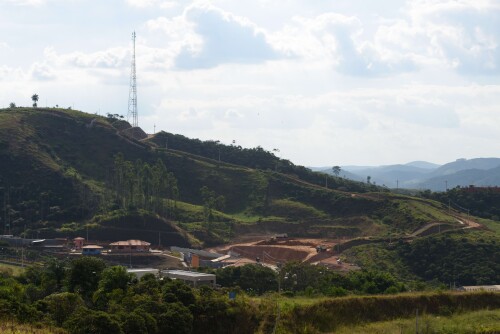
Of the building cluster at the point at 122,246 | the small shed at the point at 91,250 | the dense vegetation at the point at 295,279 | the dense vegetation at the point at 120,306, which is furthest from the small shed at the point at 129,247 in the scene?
the dense vegetation at the point at 120,306

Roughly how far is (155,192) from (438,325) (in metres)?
52.8

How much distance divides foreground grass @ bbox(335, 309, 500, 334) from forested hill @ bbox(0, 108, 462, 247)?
43.7 meters

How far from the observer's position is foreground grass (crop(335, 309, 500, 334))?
29.2m

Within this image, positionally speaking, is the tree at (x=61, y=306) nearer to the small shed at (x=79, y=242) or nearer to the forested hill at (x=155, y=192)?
the small shed at (x=79, y=242)

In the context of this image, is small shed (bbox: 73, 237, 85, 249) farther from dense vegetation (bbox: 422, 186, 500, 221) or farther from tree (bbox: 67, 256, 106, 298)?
dense vegetation (bbox: 422, 186, 500, 221)

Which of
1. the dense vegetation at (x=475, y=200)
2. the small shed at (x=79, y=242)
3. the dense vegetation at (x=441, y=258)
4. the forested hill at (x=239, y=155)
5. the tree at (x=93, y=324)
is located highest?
the forested hill at (x=239, y=155)

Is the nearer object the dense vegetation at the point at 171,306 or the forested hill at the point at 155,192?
the dense vegetation at the point at 171,306

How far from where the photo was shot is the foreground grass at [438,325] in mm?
29172

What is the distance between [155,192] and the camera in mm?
79562

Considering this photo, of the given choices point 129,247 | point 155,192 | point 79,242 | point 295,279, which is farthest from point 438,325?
point 155,192

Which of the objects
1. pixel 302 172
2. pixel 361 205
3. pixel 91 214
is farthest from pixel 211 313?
pixel 302 172

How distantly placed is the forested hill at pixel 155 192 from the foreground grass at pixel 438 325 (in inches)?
1721

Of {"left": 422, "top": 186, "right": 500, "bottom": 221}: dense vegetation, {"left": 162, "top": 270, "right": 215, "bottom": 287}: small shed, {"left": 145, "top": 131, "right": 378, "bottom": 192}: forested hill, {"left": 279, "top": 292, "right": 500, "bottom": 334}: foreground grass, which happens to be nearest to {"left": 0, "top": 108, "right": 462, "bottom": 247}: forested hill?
{"left": 145, "top": 131, "right": 378, "bottom": 192}: forested hill

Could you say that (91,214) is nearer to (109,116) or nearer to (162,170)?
(162,170)
